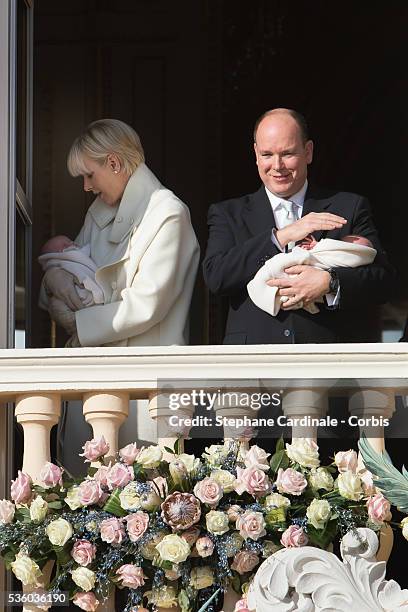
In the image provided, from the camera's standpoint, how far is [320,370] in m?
4.50

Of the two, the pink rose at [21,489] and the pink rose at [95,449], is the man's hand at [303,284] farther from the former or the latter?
the pink rose at [21,489]

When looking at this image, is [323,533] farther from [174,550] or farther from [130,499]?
[130,499]

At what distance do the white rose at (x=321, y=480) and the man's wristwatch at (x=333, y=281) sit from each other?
0.71 meters

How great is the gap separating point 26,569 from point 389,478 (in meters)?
1.01

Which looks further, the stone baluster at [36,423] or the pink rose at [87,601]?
the stone baluster at [36,423]

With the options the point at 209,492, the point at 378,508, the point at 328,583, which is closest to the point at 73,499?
the point at 209,492

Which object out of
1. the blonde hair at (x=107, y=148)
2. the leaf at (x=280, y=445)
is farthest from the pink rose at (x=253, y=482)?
the blonde hair at (x=107, y=148)

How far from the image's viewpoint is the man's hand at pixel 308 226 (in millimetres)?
4960

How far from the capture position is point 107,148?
208 inches

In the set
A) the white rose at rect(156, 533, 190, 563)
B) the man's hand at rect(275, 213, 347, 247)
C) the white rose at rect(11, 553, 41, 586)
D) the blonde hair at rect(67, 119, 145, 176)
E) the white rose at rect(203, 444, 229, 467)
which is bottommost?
the white rose at rect(11, 553, 41, 586)

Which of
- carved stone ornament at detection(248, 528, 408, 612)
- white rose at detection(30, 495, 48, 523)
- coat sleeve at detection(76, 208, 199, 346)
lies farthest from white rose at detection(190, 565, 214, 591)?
coat sleeve at detection(76, 208, 199, 346)

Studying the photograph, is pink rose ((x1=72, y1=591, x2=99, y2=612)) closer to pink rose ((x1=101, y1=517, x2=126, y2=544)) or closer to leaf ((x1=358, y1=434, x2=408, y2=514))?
pink rose ((x1=101, y1=517, x2=126, y2=544))

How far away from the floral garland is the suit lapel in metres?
0.99

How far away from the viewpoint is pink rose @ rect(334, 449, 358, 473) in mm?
4367
